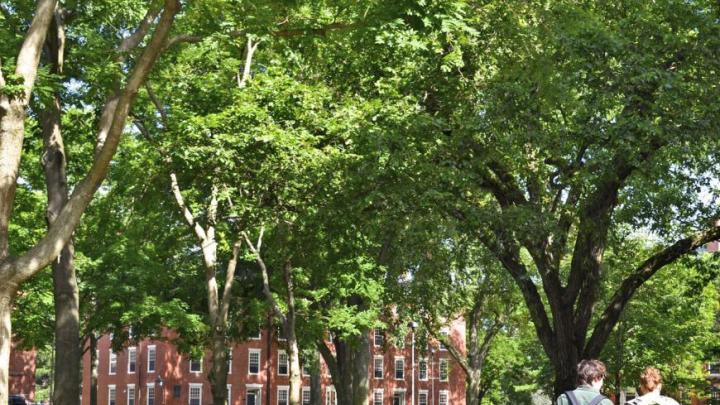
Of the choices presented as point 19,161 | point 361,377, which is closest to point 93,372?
point 361,377

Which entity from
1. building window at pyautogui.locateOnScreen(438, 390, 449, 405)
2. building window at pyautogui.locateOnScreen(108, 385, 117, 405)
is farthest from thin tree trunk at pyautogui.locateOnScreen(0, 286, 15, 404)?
building window at pyautogui.locateOnScreen(438, 390, 449, 405)

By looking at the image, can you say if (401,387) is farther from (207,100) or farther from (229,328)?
(207,100)

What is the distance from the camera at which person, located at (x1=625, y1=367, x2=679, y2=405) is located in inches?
348

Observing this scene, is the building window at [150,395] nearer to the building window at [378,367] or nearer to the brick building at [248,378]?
the brick building at [248,378]

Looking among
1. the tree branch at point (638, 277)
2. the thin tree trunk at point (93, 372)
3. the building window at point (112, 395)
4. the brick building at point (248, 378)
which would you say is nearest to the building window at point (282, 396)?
the brick building at point (248, 378)

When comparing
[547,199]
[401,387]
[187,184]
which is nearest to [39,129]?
[187,184]

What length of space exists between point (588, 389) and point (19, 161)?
7.11 metres

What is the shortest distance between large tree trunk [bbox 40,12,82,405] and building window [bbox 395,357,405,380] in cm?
6913

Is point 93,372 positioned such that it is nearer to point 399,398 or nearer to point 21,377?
point 21,377

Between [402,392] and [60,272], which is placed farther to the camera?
[402,392]

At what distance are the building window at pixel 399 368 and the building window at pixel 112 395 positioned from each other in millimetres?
23447

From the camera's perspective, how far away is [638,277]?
80.0 feet

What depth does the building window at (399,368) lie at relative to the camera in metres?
89.9

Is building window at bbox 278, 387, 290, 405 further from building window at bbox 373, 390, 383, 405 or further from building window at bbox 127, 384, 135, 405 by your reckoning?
building window at bbox 127, 384, 135, 405
